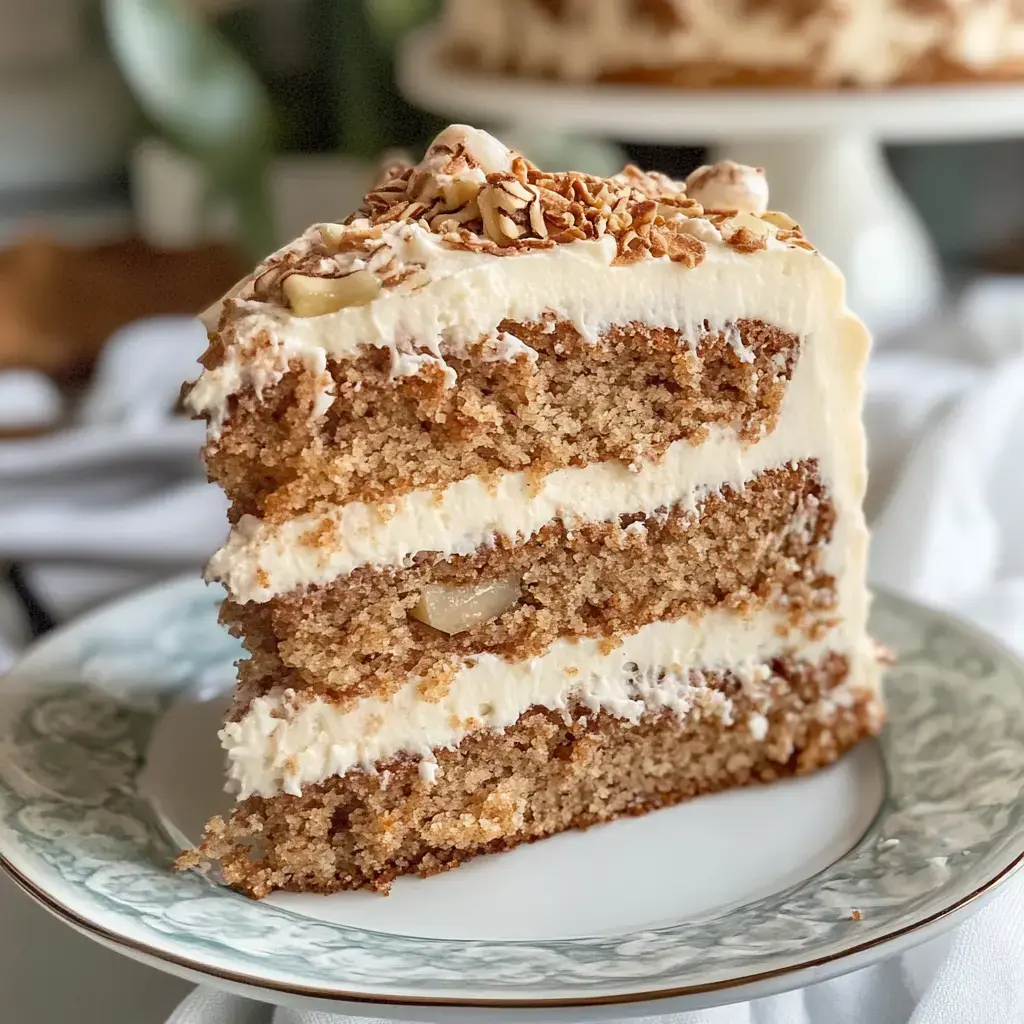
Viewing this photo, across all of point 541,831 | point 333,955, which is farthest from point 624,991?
point 541,831

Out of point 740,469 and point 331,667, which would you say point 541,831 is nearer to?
point 331,667

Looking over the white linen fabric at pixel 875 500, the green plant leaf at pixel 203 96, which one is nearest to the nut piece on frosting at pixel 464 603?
the white linen fabric at pixel 875 500

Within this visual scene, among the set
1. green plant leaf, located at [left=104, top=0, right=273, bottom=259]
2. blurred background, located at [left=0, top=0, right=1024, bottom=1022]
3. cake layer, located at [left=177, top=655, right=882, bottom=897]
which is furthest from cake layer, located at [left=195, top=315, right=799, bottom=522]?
green plant leaf, located at [left=104, top=0, right=273, bottom=259]

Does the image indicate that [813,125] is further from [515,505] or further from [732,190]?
[515,505]

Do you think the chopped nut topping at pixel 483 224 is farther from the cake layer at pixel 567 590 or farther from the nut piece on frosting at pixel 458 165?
the cake layer at pixel 567 590

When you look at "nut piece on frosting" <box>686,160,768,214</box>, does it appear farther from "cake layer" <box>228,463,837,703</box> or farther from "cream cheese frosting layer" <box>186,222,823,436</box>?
"cake layer" <box>228,463,837,703</box>

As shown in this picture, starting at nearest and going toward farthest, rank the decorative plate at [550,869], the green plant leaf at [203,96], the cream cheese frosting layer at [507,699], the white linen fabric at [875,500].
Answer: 1. the decorative plate at [550,869]
2. the cream cheese frosting layer at [507,699]
3. the white linen fabric at [875,500]
4. the green plant leaf at [203,96]
